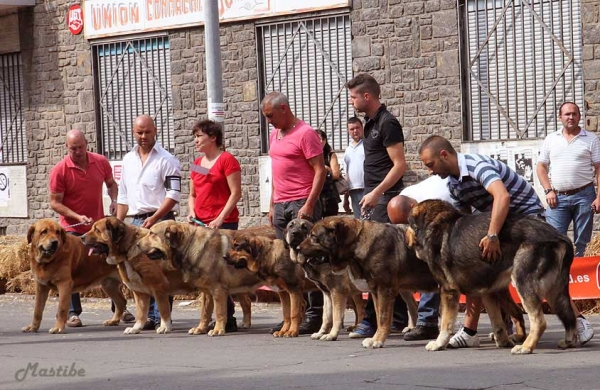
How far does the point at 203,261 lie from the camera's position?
38.4 ft

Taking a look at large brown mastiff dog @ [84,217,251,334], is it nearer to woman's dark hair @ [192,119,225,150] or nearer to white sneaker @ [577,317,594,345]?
woman's dark hair @ [192,119,225,150]

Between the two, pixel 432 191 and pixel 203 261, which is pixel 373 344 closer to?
pixel 432 191

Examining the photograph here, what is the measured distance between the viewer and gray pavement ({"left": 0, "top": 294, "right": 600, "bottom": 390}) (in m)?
8.23

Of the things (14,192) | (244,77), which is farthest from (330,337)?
(14,192)

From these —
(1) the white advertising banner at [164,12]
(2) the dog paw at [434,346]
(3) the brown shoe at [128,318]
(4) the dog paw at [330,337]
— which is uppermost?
(1) the white advertising banner at [164,12]

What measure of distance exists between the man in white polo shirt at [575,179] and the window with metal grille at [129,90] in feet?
30.4

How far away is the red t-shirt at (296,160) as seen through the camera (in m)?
11.2

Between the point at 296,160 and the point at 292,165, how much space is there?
59 mm

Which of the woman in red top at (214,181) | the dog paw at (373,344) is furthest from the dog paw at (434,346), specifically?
the woman in red top at (214,181)

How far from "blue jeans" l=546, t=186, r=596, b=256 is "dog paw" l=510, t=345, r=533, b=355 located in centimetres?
403

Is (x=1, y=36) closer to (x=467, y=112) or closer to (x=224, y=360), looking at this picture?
(x=467, y=112)

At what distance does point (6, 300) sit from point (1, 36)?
880 centimetres

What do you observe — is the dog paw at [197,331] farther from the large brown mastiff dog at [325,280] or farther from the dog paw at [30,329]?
the dog paw at [30,329]

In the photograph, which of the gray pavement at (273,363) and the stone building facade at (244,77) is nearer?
the gray pavement at (273,363)
